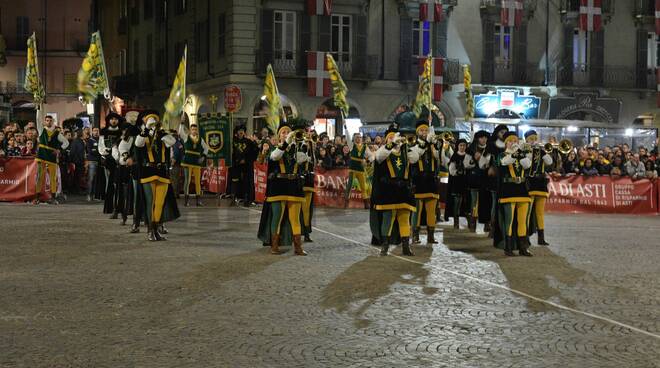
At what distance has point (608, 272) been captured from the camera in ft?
41.2

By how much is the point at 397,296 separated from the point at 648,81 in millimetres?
35308

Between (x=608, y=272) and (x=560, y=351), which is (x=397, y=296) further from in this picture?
(x=608, y=272)

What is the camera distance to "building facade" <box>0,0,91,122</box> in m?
71.6

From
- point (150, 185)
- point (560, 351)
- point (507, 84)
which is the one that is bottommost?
point (560, 351)

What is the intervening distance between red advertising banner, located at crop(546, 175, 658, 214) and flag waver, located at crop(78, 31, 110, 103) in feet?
37.4

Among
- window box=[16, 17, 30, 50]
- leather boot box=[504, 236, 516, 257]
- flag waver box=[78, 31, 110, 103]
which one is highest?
window box=[16, 17, 30, 50]

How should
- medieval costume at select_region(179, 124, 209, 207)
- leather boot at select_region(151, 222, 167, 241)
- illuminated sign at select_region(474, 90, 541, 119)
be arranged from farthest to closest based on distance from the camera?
illuminated sign at select_region(474, 90, 541, 119)
medieval costume at select_region(179, 124, 209, 207)
leather boot at select_region(151, 222, 167, 241)

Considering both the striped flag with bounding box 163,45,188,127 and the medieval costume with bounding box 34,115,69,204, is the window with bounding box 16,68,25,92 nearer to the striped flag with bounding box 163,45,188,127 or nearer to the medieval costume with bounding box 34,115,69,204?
the medieval costume with bounding box 34,115,69,204

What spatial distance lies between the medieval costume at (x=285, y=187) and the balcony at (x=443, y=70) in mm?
25858

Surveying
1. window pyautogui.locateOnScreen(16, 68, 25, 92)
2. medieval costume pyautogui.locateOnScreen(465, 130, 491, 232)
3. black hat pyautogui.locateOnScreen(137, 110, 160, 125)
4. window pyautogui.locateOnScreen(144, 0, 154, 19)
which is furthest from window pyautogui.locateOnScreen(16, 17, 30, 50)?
medieval costume pyautogui.locateOnScreen(465, 130, 491, 232)

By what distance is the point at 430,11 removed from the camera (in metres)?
39.2

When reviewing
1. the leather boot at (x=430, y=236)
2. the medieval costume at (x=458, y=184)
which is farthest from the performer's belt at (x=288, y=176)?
the medieval costume at (x=458, y=184)


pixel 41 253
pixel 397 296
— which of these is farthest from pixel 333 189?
pixel 397 296

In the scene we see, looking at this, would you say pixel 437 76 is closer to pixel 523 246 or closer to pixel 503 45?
pixel 503 45
